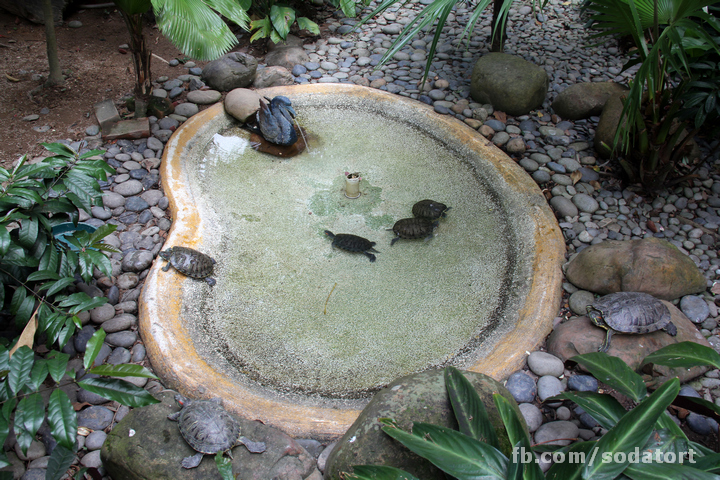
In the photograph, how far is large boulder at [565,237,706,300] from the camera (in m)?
2.87

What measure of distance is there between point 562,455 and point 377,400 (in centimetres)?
85

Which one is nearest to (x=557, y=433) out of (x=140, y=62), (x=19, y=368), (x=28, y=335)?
(x=19, y=368)

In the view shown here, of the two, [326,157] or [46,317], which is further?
[326,157]

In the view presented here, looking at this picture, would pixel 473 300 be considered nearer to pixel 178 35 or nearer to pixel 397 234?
pixel 397 234

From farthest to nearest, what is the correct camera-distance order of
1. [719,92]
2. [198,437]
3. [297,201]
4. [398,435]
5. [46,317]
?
[297,201] → [719,92] → [46,317] → [198,437] → [398,435]

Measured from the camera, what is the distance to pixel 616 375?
2088 mm

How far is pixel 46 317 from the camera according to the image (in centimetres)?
229

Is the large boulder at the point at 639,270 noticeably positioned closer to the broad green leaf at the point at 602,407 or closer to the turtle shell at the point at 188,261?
the broad green leaf at the point at 602,407

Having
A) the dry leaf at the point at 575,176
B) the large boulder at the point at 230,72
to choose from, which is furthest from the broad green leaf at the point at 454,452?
the large boulder at the point at 230,72

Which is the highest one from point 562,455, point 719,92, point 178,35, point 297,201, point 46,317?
point 719,92

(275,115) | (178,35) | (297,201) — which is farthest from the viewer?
(275,115)

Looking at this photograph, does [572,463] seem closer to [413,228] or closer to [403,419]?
[403,419]

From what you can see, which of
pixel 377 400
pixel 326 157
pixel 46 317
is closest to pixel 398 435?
Result: pixel 377 400

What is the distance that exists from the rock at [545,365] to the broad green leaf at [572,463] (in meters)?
0.76
